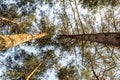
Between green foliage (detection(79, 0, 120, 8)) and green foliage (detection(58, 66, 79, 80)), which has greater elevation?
green foliage (detection(79, 0, 120, 8))

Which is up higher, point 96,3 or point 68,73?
point 96,3

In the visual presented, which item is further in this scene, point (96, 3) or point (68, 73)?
point (68, 73)

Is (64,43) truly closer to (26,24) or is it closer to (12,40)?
(26,24)

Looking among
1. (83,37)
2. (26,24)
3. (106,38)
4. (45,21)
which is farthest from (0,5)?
(106,38)

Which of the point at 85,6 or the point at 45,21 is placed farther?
the point at 45,21

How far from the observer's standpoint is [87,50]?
12.1 meters

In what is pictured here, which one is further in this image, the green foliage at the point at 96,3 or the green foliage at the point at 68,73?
the green foliage at the point at 68,73

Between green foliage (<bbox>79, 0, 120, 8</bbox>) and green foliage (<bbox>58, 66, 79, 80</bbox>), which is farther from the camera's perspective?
green foliage (<bbox>58, 66, 79, 80</bbox>)

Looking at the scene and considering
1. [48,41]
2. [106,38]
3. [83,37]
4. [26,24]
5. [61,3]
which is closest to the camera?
[106,38]

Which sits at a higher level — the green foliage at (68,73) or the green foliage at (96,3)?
the green foliage at (96,3)

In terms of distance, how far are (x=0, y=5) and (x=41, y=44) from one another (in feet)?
10.8

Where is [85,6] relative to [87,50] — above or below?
above

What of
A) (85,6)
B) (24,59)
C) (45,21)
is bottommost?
(24,59)

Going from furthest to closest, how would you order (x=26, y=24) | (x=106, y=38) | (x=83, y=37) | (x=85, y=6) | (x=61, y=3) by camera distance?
1. (x=26, y=24)
2. (x=61, y=3)
3. (x=85, y=6)
4. (x=83, y=37)
5. (x=106, y=38)
